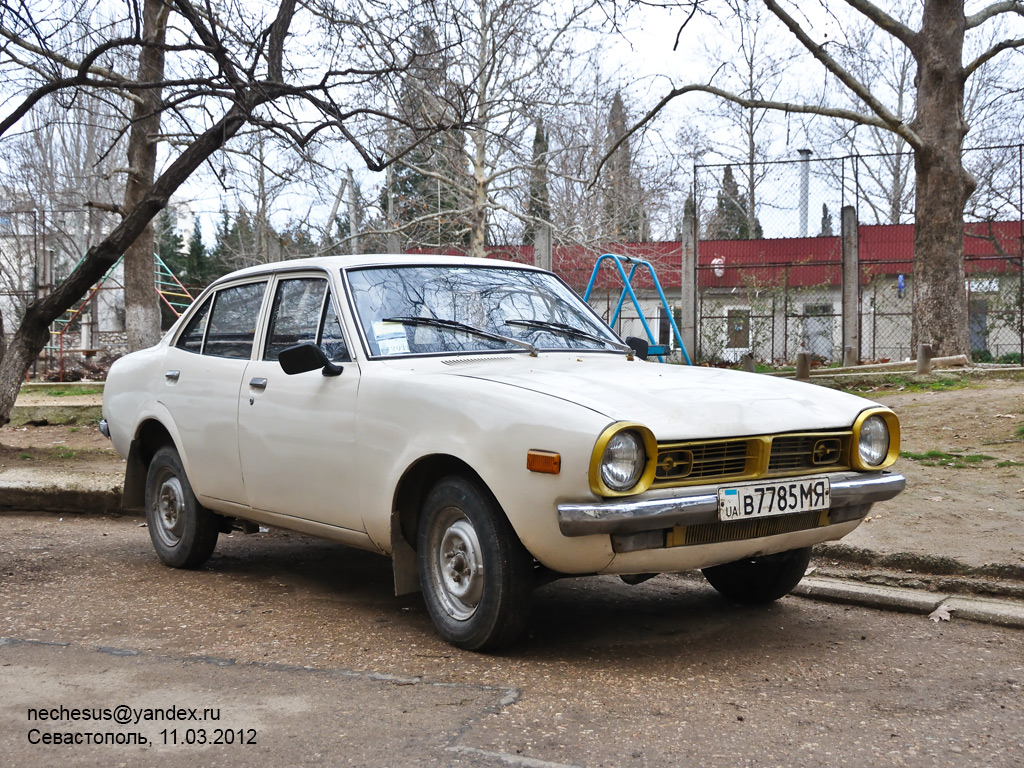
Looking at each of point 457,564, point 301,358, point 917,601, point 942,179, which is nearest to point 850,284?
point 942,179

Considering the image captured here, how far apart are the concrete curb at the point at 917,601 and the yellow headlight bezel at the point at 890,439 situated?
927 mm

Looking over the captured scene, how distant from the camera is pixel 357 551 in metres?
6.68

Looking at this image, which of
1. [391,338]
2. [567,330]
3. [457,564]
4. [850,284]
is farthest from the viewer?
[850,284]

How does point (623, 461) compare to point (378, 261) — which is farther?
point (378, 261)

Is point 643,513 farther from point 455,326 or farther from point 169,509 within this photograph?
point 169,509

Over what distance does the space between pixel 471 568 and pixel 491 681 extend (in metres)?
0.49

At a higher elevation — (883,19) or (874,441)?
(883,19)

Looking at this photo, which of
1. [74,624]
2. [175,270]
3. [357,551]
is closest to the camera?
[74,624]

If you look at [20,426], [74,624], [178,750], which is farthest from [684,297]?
[178,750]

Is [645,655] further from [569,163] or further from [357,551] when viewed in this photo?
[569,163]

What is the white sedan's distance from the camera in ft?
12.3

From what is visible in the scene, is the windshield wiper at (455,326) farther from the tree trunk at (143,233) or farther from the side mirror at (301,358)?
the tree trunk at (143,233)

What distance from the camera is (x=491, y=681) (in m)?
3.73

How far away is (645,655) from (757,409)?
1065mm
